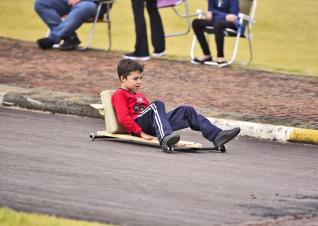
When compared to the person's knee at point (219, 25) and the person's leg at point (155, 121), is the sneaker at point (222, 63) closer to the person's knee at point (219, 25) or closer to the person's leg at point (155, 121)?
the person's knee at point (219, 25)

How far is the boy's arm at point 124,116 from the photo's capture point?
10.9 m

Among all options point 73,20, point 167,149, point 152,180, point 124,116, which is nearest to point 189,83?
point 73,20

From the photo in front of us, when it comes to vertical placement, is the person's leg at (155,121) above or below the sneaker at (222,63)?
above

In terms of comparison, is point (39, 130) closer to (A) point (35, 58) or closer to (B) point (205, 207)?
(B) point (205, 207)

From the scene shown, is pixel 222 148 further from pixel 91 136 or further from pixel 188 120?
pixel 91 136

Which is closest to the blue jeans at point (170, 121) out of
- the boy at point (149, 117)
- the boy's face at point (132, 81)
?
the boy at point (149, 117)

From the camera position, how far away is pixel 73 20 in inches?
727

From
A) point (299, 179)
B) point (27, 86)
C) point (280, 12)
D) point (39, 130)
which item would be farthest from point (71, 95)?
point (280, 12)

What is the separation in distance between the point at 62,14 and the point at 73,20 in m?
0.66

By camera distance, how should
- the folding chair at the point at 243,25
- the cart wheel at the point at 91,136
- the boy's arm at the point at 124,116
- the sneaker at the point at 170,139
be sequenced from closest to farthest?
the sneaker at the point at 170,139 → the boy's arm at the point at 124,116 → the cart wheel at the point at 91,136 → the folding chair at the point at 243,25

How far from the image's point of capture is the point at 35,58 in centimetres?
1772

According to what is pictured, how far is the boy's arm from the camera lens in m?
10.9

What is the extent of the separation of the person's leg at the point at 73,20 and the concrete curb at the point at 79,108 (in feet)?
13.0

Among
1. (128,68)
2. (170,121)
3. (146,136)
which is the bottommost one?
(146,136)
